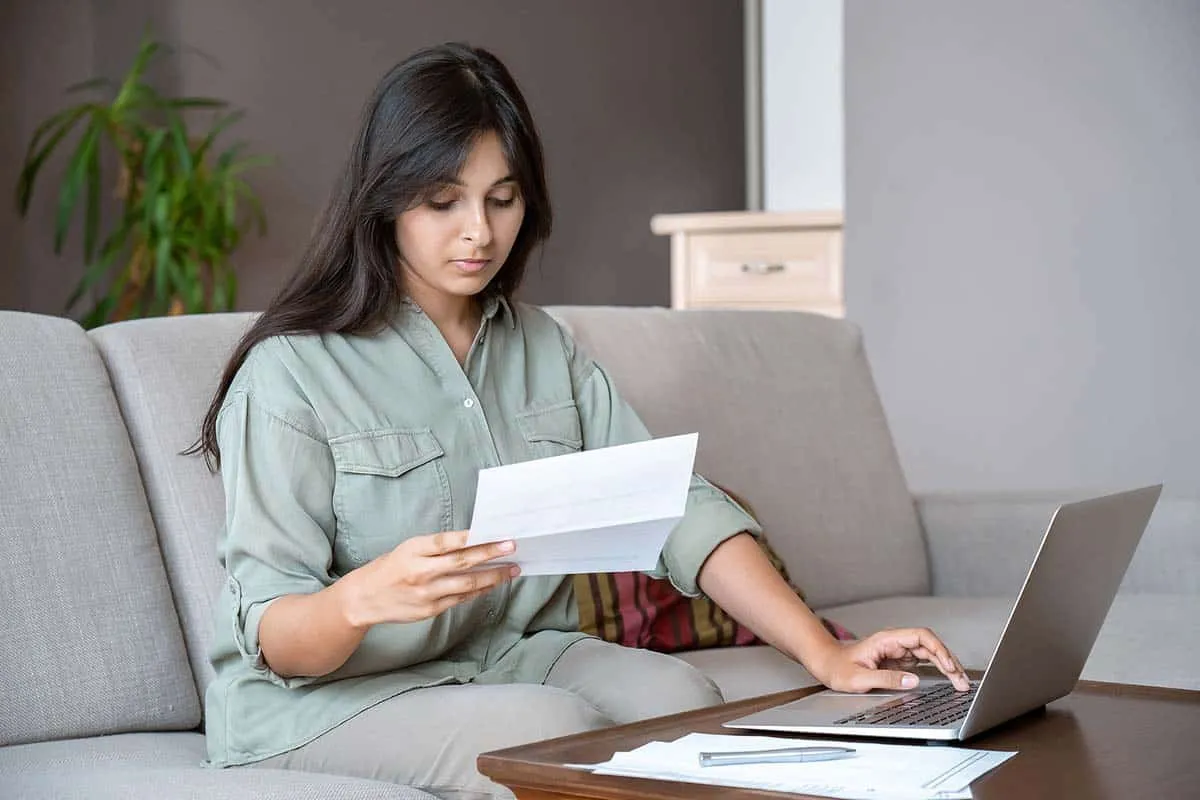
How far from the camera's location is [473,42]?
465 cm

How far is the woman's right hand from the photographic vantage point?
3.50 feet

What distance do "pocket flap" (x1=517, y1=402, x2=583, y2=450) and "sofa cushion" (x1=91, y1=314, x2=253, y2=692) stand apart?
0.34m

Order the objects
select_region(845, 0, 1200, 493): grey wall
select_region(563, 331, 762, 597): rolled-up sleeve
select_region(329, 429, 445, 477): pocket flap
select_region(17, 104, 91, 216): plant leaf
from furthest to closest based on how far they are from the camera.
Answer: select_region(17, 104, 91, 216): plant leaf → select_region(845, 0, 1200, 493): grey wall → select_region(563, 331, 762, 597): rolled-up sleeve → select_region(329, 429, 445, 477): pocket flap

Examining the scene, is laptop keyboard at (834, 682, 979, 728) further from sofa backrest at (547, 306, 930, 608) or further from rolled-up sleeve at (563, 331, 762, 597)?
sofa backrest at (547, 306, 930, 608)

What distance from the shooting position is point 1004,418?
340 centimetres

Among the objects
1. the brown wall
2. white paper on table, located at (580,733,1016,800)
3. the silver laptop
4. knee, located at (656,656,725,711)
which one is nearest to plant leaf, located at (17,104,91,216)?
the brown wall

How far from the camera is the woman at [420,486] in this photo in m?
1.26

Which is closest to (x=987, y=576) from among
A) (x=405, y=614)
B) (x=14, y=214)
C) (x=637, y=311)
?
(x=637, y=311)

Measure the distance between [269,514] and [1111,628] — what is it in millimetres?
1180

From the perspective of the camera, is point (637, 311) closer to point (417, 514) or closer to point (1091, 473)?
point (417, 514)

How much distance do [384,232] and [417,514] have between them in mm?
282

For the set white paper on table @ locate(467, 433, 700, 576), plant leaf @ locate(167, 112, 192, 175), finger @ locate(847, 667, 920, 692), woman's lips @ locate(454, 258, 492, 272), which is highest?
plant leaf @ locate(167, 112, 192, 175)

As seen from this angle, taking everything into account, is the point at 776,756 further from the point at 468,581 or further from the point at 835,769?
the point at 468,581

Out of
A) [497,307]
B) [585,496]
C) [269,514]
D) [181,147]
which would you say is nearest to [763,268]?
[181,147]
